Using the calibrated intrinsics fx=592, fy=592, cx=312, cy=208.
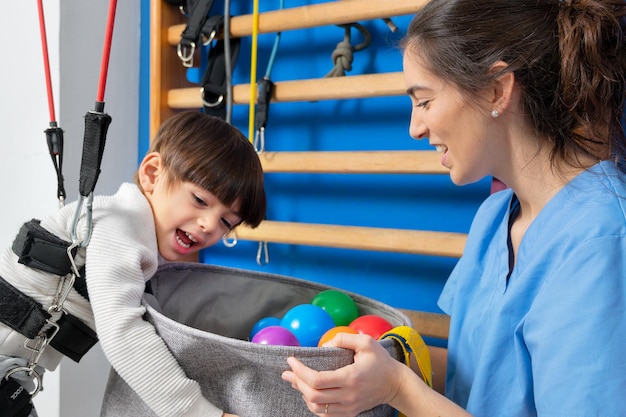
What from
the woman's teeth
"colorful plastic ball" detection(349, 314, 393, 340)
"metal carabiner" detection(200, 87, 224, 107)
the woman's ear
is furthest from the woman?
"metal carabiner" detection(200, 87, 224, 107)

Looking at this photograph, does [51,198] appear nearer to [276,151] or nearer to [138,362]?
[276,151]

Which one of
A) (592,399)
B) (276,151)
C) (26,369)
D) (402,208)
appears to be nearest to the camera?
(592,399)

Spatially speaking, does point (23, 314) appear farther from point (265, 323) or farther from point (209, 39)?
point (209, 39)

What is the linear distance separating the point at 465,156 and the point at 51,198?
3.74 feet

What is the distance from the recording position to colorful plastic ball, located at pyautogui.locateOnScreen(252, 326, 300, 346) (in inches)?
37.1

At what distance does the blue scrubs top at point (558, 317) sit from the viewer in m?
0.68

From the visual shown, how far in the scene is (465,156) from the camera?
0.86 metres

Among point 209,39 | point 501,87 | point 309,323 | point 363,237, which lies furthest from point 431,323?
point 209,39

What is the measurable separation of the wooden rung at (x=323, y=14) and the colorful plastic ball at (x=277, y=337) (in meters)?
0.65

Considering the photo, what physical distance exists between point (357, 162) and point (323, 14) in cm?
33

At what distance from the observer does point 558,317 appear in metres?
0.71

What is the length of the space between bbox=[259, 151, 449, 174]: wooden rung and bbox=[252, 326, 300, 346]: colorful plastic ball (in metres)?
0.44

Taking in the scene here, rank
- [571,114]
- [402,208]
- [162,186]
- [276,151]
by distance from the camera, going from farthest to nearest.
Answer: [276,151]
[402,208]
[162,186]
[571,114]

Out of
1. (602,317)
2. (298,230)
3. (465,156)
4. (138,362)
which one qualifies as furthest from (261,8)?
(602,317)
